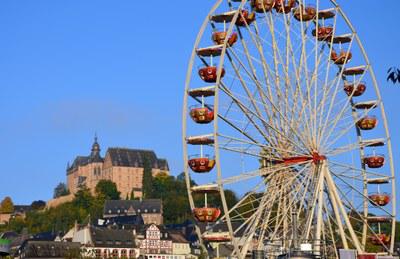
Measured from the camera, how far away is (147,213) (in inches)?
7146

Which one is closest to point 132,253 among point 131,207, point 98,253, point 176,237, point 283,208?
point 98,253

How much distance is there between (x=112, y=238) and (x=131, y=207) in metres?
47.3

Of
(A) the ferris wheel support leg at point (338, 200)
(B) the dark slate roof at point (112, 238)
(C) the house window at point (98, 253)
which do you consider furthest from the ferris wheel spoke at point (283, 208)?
(B) the dark slate roof at point (112, 238)

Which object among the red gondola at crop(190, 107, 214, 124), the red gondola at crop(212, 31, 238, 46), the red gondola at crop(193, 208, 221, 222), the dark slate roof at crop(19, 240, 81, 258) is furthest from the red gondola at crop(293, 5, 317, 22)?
the dark slate roof at crop(19, 240, 81, 258)

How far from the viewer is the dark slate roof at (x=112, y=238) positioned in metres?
138

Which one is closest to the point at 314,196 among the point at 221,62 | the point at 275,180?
the point at 275,180

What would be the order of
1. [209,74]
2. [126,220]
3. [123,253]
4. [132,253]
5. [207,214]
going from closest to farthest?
1. [207,214]
2. [209,74]
3. [123,253]
4. [132,253]
5. [126,220]

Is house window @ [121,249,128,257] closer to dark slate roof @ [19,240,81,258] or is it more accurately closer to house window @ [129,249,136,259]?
house window @ [129,249,136,259]

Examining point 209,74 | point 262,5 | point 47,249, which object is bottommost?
point 47,249

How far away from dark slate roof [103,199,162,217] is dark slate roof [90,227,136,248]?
3791cm

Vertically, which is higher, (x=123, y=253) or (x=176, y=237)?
(x=176, y=237)

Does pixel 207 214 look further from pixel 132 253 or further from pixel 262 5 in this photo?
pixel 132 253

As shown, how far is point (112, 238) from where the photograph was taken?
140 metres

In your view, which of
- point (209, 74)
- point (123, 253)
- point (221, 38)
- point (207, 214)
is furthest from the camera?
point (123, 253)
